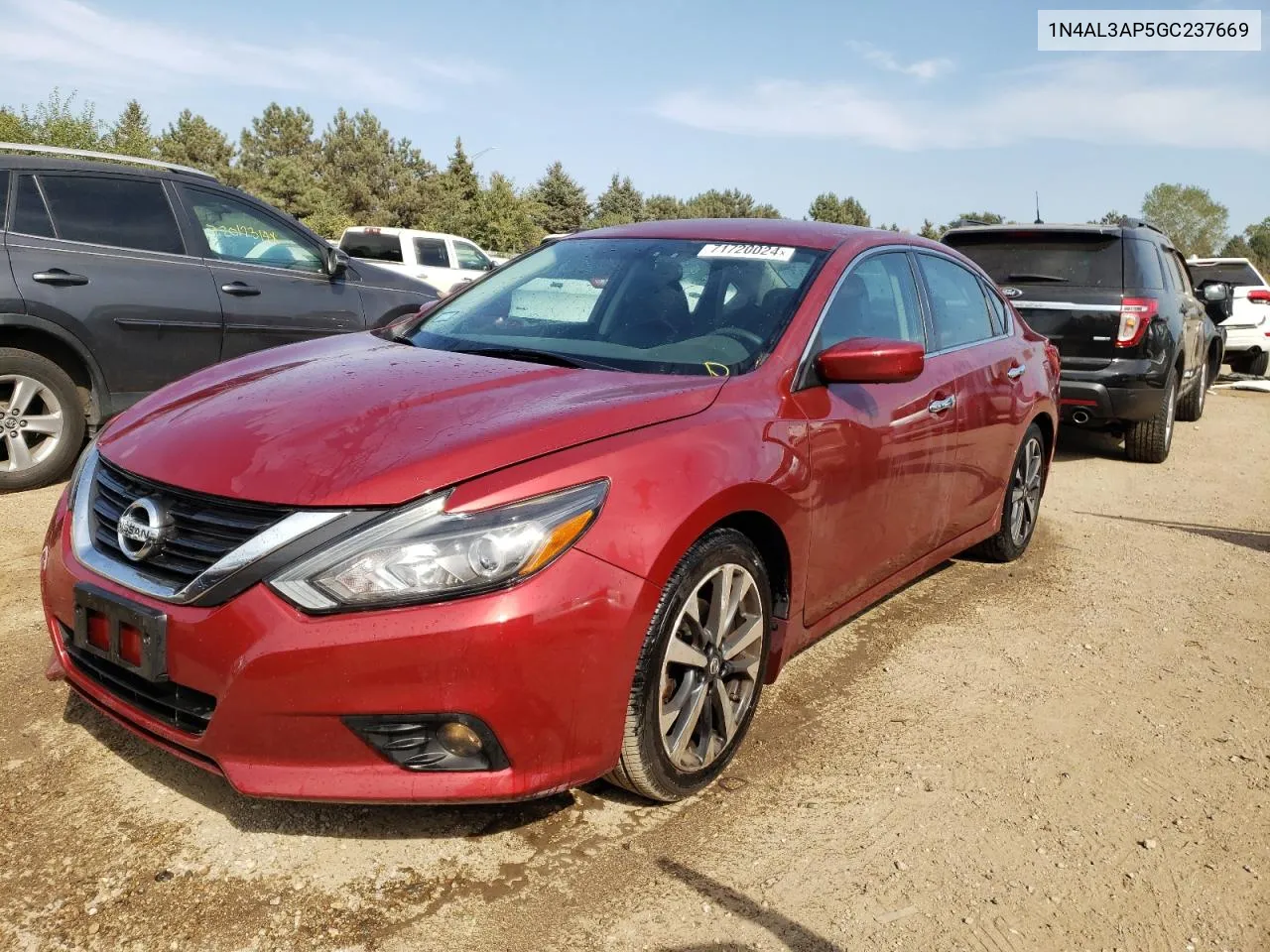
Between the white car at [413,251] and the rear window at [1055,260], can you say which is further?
the white car at [413,251]

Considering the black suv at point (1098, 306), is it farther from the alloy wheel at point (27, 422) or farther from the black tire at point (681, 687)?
the alloy wheel at point (27, 422)

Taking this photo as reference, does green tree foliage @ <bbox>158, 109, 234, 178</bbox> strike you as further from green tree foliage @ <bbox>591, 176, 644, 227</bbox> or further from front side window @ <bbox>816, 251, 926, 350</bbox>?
front side window @ <bbox>816, 251, 926, 350</bbox>

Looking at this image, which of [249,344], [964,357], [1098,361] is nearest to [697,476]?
[964,357]

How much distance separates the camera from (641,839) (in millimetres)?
2684

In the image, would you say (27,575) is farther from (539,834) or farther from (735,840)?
(735,840)

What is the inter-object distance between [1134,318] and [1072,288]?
484 mm

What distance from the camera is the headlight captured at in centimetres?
224

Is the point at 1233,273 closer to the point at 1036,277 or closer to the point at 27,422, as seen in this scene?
the point at 1036,277

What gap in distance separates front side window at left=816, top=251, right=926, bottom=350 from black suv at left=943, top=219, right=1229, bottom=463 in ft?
13.5

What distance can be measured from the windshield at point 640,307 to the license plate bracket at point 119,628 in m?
1.35

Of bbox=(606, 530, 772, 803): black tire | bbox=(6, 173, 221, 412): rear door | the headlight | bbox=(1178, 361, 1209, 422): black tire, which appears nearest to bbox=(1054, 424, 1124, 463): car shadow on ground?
bbox=(1178, 361, 1209, 422): black tire

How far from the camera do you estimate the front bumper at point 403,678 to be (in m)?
2.23

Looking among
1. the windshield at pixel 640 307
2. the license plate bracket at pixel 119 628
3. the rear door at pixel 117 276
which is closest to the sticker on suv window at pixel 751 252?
the windshield at pixel 640 307

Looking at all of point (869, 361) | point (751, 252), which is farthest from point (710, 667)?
point (751, 252)
